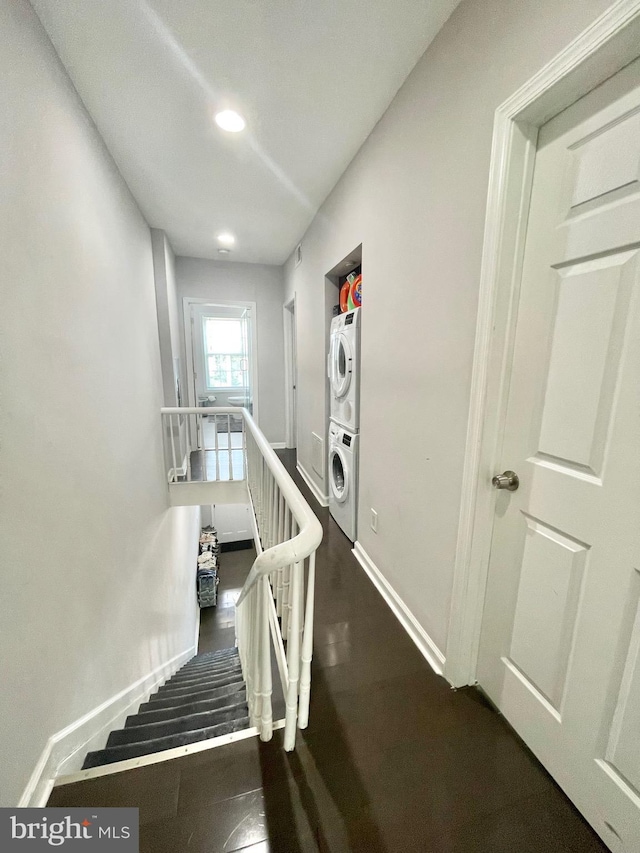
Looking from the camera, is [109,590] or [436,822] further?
[109,590]

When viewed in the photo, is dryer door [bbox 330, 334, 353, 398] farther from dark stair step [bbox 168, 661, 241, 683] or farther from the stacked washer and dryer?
dark stair step [bbox 168, 661, 241, 683]

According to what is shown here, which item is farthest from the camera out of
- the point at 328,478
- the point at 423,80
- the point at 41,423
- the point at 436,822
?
the point at 328,478

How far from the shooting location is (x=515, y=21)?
0.93m

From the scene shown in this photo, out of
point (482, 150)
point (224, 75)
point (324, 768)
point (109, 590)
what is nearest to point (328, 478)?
point (109, 590)

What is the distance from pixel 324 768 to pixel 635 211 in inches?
70.1

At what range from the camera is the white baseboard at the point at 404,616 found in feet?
4.63

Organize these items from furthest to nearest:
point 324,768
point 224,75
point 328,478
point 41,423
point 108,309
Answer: point 328,478, point 108,309, point 224,75, point 41,423, point 324,768

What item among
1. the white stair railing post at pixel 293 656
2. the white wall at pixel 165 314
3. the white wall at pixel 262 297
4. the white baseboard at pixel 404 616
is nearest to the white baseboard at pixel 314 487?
the white baseboard at pixel 404 616

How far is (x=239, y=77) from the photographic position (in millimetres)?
1454

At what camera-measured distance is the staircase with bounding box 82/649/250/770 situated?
4.28ft

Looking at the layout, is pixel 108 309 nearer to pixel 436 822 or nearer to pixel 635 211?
pixel 635 211

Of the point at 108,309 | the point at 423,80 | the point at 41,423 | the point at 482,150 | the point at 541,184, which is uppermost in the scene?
the point at 423,80

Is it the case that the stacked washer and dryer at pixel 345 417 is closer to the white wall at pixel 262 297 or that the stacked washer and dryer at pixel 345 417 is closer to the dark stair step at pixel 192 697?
the dark stair step at pixel 192 697

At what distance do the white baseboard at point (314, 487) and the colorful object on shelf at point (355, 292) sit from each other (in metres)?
1.67
